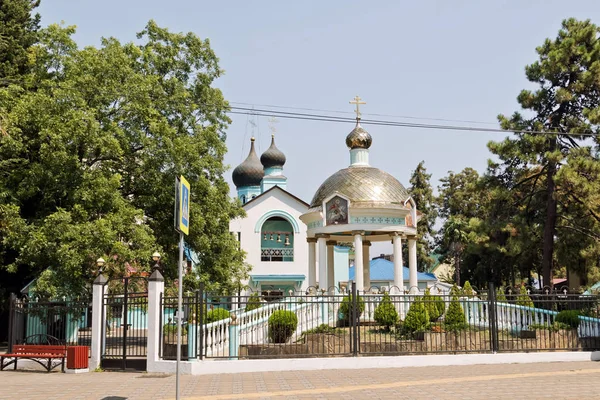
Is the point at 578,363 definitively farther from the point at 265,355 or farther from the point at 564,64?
the point at 564,64

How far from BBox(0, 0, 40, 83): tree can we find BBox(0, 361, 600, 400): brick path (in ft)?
45.0

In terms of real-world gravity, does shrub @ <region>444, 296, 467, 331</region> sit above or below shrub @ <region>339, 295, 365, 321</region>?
below

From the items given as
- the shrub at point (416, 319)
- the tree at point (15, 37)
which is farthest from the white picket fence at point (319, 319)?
the tree at point (15, 37)

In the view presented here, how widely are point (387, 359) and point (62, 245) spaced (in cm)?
1015

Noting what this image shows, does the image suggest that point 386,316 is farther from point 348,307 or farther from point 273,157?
point 273,157

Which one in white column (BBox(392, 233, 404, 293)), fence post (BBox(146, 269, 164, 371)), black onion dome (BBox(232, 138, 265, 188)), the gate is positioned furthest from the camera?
black onion dome (BBox(232, 138, 265, 188))

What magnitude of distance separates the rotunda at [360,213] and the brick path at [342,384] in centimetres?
704

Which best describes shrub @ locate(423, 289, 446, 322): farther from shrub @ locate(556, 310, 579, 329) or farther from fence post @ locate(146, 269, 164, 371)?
fence post @ locate(146, 269, 164, 371)

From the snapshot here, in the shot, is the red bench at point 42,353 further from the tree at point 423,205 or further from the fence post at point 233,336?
the tree at point 423,205

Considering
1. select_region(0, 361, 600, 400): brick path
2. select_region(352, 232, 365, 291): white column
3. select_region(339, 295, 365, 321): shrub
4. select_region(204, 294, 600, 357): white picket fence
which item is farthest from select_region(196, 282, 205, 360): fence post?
select_region(352, 232, 365, 291): white column

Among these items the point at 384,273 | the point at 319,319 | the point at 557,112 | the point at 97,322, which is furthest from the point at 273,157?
A: the point at 97,322

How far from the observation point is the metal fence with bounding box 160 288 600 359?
52.0ft

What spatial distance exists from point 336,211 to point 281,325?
587cm

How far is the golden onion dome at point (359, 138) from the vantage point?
24969 mm
